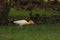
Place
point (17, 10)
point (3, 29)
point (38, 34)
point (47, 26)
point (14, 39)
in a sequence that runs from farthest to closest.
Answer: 1. point (17, 10)
2. point (47, 26)
3. point (3, 29)
4. point (38, 34)
5. point (14, 39)

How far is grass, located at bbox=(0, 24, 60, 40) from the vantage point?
11055 millimetres

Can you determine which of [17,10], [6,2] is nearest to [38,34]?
[6,2]

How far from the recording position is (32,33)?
11883 millimetres

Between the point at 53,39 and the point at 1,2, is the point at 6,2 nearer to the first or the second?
the point at 1,2

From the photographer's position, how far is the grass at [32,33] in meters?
11.1

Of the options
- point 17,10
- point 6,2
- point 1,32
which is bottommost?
point 17,10

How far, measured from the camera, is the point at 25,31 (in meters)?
12.3

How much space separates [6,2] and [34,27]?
1945 millimetres

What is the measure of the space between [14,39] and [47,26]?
11.1 feet

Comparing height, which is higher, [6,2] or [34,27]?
[6,2]

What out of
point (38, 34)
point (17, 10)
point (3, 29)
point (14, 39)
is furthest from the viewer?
point (17, 10)

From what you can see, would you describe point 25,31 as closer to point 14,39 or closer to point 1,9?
point 14,39

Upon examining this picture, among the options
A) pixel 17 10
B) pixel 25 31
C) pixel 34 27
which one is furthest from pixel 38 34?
pixel 17 10

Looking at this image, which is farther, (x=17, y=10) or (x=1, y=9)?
(x=17, y=10)
